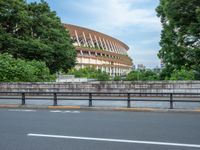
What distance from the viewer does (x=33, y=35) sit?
40.6 m

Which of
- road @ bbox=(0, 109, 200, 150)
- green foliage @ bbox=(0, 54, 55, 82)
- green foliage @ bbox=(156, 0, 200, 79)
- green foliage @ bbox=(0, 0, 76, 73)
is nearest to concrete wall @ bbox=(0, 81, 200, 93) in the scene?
green foliage @ bbox=(0, 54, 55, 82)

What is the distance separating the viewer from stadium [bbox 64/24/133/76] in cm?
10844

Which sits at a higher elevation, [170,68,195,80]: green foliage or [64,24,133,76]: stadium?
[64,24,133,76]: stadium

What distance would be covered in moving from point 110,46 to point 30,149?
14401 centimetres

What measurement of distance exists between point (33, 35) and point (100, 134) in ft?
112

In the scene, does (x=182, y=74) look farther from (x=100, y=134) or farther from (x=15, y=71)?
(x=100, y=134)

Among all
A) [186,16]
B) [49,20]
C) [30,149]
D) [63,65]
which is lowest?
Answer: [30,149]

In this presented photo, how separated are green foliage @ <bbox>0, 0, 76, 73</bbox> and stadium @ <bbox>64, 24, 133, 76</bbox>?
5568 cm

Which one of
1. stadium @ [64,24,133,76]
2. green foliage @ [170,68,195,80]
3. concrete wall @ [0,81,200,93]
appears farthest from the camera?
stadium @ [64,24,133,76]

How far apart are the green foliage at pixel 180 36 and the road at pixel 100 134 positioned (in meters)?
14.5

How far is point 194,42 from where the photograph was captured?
90.2ft

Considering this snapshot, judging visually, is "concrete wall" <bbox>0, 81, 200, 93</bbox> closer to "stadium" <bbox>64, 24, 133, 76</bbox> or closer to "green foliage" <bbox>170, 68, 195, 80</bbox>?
"green foliage" <bbox>170, 68, 195, 80</bbox>

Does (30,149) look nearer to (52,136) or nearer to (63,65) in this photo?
(52,136)

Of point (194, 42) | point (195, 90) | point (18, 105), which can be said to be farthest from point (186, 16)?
point (18, 105)
